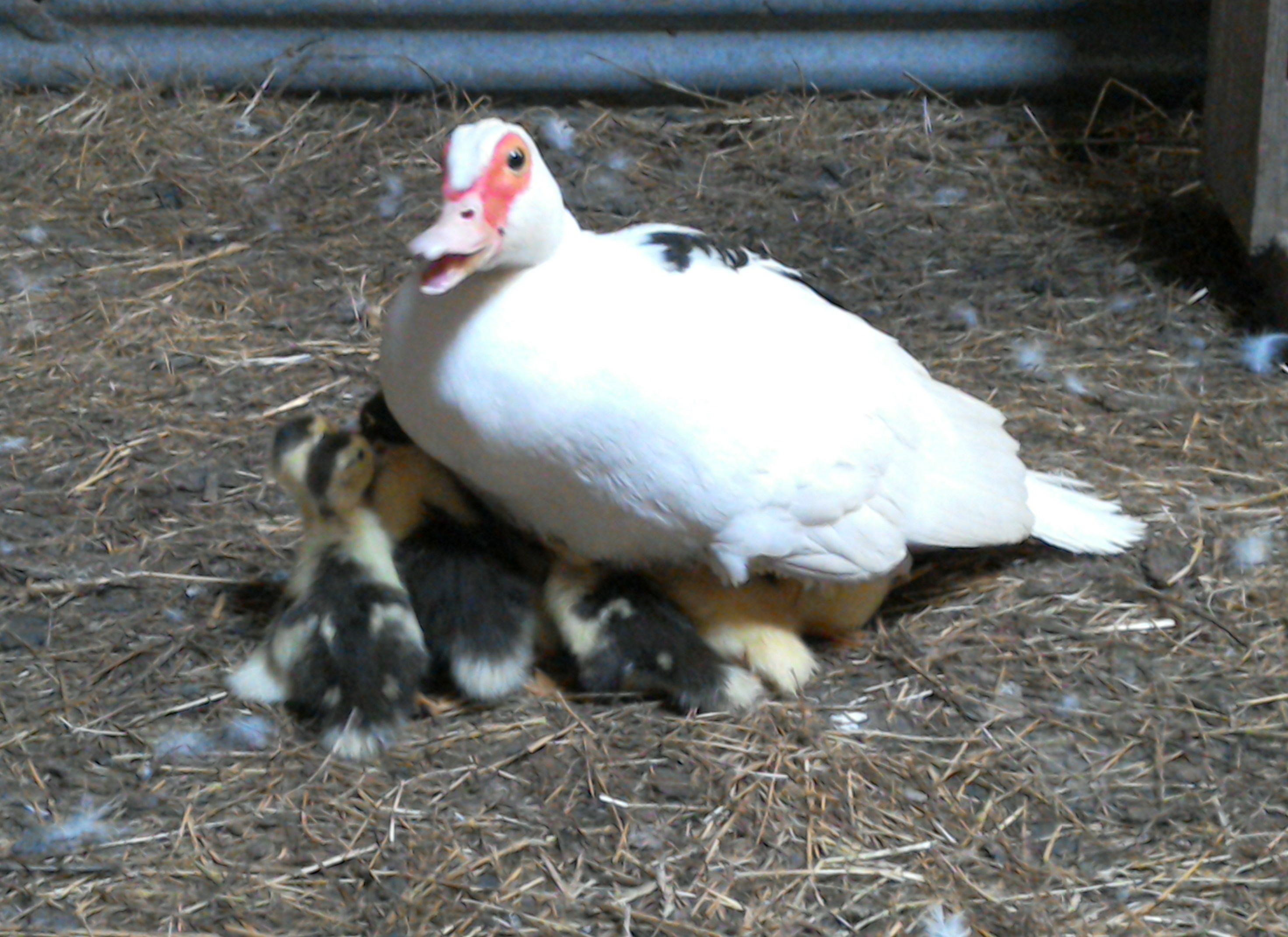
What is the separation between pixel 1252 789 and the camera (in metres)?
2.25

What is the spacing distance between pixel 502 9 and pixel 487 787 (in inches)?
103

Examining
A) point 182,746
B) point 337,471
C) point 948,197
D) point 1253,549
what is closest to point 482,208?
point 337,471

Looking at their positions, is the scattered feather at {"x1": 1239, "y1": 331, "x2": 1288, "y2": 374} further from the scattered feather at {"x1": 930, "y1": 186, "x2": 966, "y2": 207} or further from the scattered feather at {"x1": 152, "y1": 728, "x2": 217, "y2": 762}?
the scattered feather at {"x1": 152, "y1": 728, "x2": 217, "y2": 762}

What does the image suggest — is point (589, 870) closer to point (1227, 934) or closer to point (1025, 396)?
point (1227, 934)

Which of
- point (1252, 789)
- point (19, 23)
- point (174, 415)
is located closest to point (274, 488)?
point (174, 415)

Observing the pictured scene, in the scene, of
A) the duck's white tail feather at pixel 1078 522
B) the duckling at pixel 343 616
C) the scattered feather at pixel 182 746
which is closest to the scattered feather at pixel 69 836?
the scattered feather at pixel 182 746

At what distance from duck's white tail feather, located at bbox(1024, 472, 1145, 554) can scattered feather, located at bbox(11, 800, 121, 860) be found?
1692 millimetres

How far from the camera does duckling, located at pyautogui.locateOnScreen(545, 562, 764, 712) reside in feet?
7.64

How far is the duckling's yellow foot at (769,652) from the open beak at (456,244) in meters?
0.81

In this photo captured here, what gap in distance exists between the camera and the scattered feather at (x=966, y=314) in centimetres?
346

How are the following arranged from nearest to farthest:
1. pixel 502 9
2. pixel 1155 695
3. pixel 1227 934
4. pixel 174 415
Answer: pixel 1227 934 < pixel 1155 695 < pixel 174 415 < pixel 502 9

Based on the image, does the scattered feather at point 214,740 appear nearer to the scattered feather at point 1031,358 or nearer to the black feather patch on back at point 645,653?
the black feather patch on back at point 645,653

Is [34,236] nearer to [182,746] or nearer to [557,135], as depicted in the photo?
[557,135]

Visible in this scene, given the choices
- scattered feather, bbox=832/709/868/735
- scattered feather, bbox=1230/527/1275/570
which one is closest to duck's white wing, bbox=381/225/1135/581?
scattered feather, bbox=832/709/868/735
